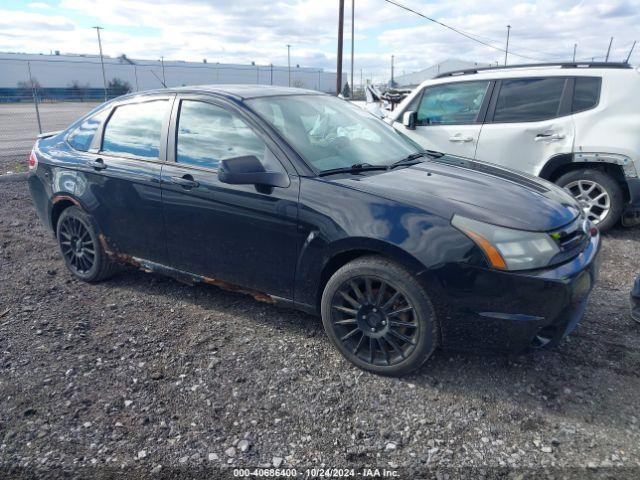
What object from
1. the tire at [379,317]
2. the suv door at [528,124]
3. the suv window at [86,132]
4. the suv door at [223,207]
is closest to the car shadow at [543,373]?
the tire at [379,317]

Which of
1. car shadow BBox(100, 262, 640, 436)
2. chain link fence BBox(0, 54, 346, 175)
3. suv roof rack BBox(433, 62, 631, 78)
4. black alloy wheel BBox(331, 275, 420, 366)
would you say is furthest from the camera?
chain link fence BBox(0, 54, 346, 175)

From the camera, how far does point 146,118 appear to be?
13.3 ft

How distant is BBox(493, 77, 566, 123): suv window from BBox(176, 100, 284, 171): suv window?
386cm

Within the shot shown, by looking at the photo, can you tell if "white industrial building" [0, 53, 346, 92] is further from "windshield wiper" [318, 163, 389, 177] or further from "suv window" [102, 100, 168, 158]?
"windshield wiper" [318, 163, 389, 177]

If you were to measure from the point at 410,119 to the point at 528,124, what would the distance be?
138 cm

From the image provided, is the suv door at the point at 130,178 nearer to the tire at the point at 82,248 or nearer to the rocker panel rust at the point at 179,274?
the rocker panel rust at the point at 179,274

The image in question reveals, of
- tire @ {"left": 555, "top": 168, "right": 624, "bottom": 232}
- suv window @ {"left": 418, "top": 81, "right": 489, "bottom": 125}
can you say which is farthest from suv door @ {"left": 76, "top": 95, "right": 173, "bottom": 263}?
tire @ {"left": 555, "top": 168, "right": 624, "bottom": 232}

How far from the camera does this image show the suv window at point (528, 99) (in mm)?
5898

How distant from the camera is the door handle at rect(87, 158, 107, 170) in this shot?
415 cm

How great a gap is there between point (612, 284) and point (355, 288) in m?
2.70

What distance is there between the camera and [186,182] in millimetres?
3627

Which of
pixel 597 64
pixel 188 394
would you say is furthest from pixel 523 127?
pixel 188 394

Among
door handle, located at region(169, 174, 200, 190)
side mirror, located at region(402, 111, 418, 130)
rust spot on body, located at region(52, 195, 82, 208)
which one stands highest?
side mirror, located at region(402, 111, 418, 130)

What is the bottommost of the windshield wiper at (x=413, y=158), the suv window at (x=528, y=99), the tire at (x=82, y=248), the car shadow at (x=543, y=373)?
the car shadow at (x=543, y=373)
